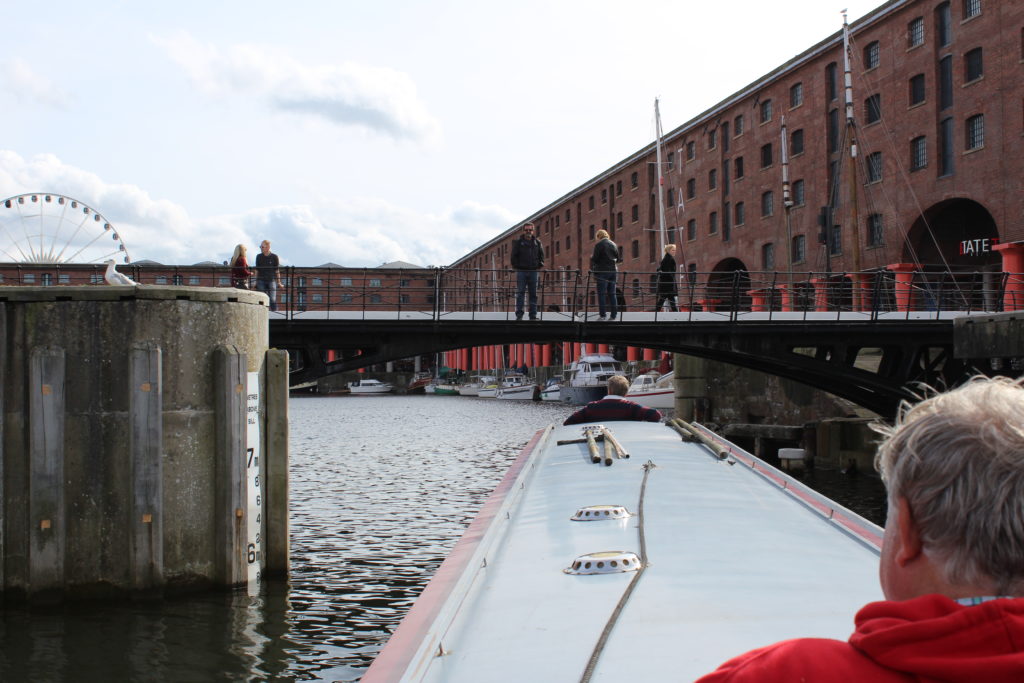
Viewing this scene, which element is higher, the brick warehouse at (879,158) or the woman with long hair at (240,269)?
the brick warehouse at (879,158)

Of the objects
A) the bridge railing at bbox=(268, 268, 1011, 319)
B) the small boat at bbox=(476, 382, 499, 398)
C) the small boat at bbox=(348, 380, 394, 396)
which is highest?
the bridge railing at bbox=(268, 268, 1011, 319)

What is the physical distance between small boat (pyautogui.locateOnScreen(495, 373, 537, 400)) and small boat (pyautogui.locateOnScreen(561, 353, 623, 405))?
8.30 metres

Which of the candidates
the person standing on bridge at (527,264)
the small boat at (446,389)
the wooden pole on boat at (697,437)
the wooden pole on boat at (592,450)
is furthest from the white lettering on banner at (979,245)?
the small boat at (446,389)

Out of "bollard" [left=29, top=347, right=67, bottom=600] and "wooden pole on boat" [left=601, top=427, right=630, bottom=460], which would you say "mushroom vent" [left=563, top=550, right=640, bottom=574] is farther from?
"bollard" [left=29, top=347, right=67, bottom=600]

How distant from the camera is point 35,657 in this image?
6367 millimetres

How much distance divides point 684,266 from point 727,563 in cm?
4555

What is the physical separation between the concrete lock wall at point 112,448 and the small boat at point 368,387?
85735 millimetres

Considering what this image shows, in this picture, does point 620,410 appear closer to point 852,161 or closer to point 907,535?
point 907,535

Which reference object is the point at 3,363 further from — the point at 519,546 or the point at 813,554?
the point at 813,554

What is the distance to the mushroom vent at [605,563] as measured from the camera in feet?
12.6

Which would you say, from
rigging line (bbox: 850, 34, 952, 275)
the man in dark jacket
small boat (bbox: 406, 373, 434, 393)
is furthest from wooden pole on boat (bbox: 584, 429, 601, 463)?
small boat (bbox: 406, 373, 434, 393)

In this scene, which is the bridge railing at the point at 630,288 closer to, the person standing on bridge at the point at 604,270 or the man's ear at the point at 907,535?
the person standing on bridge at the point at 604,270

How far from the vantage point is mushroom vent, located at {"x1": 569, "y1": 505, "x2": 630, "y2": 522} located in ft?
16.1

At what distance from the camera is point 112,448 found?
6.83 metres
